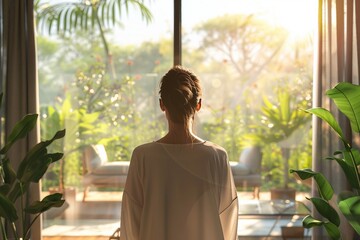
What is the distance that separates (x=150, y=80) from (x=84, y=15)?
0.65m

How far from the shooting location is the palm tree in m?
3.95

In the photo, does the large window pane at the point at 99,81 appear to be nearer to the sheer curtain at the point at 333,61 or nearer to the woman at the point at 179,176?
the sheer curtain at the point at 333,61

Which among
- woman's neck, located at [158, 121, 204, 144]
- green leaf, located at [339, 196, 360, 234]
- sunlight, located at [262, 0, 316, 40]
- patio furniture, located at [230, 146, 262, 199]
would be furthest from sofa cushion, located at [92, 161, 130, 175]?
woman's neck, located at [158, 121, 204, 144]

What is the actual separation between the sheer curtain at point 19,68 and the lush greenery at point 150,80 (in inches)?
6.7

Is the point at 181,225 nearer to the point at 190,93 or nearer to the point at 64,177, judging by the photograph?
the point at 190,93

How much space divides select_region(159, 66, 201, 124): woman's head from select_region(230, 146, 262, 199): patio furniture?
2007 mm

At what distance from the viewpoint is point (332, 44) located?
3699 mm

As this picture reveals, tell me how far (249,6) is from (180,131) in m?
2.13

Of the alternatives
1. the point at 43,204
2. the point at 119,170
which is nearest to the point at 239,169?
the point at 119,170

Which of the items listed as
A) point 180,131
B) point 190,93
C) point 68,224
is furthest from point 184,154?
point 68,224

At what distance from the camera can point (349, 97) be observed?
2557 mm

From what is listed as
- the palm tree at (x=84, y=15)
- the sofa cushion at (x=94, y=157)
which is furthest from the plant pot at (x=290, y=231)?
the palm tree at (x=84, y=15)

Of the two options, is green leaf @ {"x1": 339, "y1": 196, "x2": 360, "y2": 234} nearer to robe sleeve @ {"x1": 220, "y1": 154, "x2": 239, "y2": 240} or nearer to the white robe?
robe sleeve @ {"x1": 220, "y1": 154, "x2": 239, "y2": 240}

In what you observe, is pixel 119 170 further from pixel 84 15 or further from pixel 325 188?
pixel 325 188
